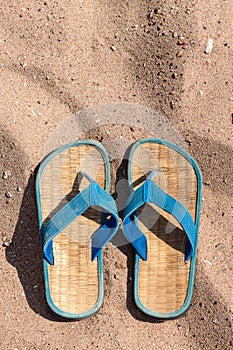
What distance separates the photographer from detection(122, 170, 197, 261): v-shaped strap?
1.44 metres

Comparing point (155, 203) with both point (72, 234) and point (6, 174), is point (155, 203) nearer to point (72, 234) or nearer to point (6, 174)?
point (72, 234)

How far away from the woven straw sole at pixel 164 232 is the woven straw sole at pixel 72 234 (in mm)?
135

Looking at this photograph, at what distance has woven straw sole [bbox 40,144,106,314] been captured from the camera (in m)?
1.56

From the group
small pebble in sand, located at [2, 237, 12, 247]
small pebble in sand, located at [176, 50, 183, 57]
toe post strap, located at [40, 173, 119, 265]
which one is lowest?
small pebble in sand, located at [2, 237, 12, 247]

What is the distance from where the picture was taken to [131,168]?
1572mm

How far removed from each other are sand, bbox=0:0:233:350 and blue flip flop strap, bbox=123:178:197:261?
0.22 feet

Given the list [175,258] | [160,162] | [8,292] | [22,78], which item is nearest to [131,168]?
[160,162]

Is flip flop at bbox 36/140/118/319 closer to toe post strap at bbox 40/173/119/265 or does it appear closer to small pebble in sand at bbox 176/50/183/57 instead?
toe post strap at bbox 40/173/119/265

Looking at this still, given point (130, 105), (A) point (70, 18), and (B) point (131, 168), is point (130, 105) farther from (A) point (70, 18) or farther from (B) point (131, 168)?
(A) point (70, 18)

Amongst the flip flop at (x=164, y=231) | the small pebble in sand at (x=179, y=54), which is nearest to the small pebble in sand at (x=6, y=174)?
the flip flop at (x=164, y=231)

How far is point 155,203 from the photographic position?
57.1 inches

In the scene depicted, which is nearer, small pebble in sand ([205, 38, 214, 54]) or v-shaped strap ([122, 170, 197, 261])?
v-shaped strap ([122, 170, 197, 261])

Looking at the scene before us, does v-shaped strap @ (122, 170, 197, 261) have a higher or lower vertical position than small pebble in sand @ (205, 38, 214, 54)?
lower

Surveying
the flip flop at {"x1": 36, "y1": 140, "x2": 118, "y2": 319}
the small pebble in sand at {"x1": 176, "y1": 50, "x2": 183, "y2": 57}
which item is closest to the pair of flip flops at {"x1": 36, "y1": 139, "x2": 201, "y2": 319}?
the flip flop at {"x1": 36, "y1": 140, "x2": 118, "y2": 319}
